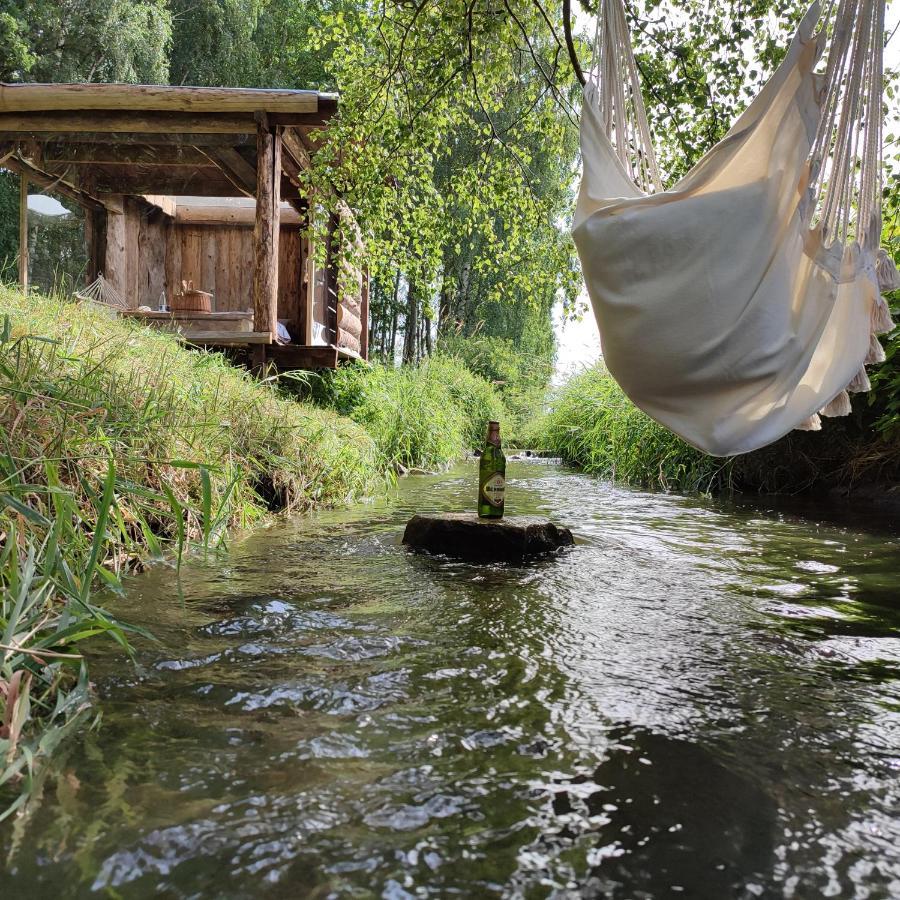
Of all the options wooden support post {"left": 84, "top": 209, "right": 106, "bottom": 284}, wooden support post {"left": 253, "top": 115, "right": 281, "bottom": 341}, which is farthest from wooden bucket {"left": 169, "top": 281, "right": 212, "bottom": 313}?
wooden support post {"left": 84, "top": 209, "right": 106, "bottom": 284}

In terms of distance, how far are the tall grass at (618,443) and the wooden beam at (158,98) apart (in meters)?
3.75

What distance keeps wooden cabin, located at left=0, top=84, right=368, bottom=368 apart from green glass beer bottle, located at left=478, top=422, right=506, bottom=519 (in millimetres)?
1881

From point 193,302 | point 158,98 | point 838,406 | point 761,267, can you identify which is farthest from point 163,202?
point 838,406

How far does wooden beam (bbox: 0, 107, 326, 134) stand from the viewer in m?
6.32

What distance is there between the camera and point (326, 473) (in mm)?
4438

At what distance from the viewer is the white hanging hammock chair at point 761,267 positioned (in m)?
1.97

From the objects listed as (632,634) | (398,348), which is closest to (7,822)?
(632,634)

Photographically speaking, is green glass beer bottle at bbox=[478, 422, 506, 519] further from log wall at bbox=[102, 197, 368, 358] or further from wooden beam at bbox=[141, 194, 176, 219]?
wooden beam at bbox=[141, 194, 176, 219]

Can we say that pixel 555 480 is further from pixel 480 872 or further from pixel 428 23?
pixel 480 872

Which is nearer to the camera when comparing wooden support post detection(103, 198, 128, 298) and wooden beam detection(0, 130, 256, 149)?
wooden beam detection(0, 130, 256, 149)

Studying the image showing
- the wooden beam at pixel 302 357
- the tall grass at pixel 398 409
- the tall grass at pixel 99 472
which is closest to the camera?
the tall grass at pixel 99 472

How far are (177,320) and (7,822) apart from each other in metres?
6.53

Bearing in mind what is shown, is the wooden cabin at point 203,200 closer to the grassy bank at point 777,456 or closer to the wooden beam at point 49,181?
the wooden beam at point 49,181

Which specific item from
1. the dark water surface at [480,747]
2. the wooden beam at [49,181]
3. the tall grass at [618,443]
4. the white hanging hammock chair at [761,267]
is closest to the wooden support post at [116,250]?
the wooden beam at [49,181]
